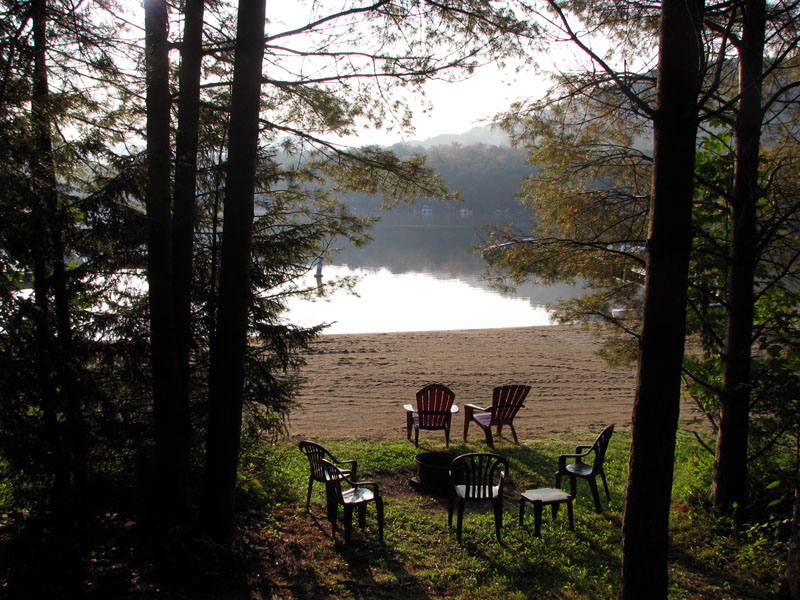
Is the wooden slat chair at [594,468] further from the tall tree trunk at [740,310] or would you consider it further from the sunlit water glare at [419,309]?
the sunlit water glare at [419,309]

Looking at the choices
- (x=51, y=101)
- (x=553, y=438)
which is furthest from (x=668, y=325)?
(x=553, y=438)

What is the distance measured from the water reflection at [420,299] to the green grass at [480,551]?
427cm

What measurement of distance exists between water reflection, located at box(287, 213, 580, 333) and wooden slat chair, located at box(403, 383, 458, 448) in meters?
2.29

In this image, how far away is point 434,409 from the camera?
27.6 ft

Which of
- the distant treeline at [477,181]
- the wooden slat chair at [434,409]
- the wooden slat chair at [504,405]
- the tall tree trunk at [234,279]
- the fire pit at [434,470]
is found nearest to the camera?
the tall tree trunk at [234,279]

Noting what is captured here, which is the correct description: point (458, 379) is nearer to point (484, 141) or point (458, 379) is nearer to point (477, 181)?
point (477, 181)

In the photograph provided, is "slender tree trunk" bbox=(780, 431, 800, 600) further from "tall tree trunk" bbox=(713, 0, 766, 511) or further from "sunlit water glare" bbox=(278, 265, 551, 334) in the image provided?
"sunlit water glare" bbox=(278, 265, 551, 334)

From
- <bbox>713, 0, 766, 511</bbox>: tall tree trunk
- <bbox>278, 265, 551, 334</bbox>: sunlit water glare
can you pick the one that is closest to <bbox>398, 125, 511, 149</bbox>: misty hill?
<bbox>713, 0, 766, 511</bbox>: tall tree trunk

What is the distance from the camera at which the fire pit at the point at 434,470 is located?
6.36m

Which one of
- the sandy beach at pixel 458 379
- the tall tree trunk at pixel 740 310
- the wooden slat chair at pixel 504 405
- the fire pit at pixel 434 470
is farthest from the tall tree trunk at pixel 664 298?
the sandy beach at pixel 458 379

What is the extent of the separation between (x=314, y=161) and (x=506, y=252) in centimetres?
205

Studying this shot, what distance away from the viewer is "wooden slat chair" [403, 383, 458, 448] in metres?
8.24

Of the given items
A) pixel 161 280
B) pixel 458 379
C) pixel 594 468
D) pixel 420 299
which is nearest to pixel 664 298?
pixel 594 468

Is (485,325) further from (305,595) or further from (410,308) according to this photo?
(305,595)
